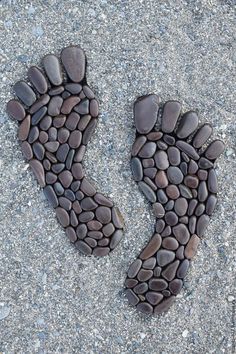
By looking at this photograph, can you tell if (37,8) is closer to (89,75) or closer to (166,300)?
(89,75)

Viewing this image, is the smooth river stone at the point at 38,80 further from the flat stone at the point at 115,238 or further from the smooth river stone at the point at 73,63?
the flat stone at the point at 115,238

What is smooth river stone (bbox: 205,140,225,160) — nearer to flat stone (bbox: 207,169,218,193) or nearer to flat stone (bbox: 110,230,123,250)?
flat stone (bbox: 207,169,218,193)

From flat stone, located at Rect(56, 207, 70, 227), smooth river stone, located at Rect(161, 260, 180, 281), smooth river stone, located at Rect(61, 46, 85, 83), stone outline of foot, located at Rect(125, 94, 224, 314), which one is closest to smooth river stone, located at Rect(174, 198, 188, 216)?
Result: stone outline of foot, located at Rect(125, 94, 224, 314)

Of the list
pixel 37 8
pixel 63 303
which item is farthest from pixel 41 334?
pixel 37 8

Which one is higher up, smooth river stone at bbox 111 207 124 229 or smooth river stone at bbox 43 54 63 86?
smooth river stone at bbox 43 54 63 86

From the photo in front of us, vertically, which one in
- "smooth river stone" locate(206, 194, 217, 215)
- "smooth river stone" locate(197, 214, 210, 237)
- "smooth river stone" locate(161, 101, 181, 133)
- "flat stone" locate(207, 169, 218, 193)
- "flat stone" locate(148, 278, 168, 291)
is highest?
"smooth river stone" locate(161, 101, 181, 133)

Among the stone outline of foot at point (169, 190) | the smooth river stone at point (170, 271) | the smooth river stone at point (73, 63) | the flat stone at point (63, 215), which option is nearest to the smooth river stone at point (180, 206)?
the stone outline of foot at point (169, 190)
